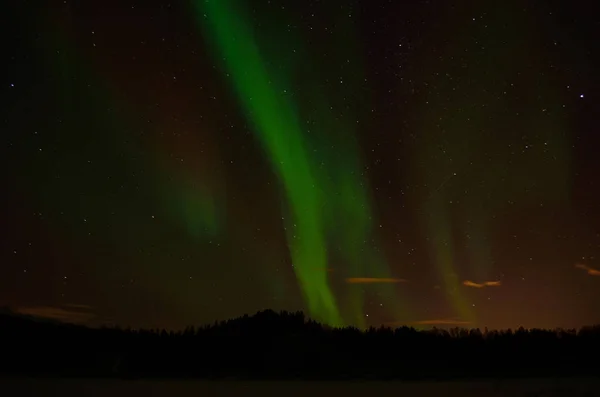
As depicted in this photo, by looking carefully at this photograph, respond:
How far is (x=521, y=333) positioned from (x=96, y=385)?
1300 cm

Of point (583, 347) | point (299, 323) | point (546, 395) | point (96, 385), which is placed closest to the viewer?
point (546, 395)

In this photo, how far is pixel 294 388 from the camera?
60.2ft

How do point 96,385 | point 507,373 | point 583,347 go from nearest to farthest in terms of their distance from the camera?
point 96,385
point 507,373
point 583,347

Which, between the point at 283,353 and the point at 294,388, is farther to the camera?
the point at 283,353

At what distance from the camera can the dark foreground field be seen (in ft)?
57.1

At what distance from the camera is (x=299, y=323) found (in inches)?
1025

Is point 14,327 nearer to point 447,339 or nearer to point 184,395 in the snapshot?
point 184,395

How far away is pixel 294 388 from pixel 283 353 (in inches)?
184

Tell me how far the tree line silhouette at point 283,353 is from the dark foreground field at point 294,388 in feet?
5.04

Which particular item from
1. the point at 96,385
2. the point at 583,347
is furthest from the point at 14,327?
the point at 583,347

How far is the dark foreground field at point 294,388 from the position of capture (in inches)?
685

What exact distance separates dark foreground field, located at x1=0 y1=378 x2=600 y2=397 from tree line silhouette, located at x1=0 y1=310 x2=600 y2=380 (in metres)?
1.54

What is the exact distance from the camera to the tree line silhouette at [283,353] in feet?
71.6

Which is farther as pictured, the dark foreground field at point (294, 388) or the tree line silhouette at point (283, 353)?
the tree line silhouette at point (283, 353)
